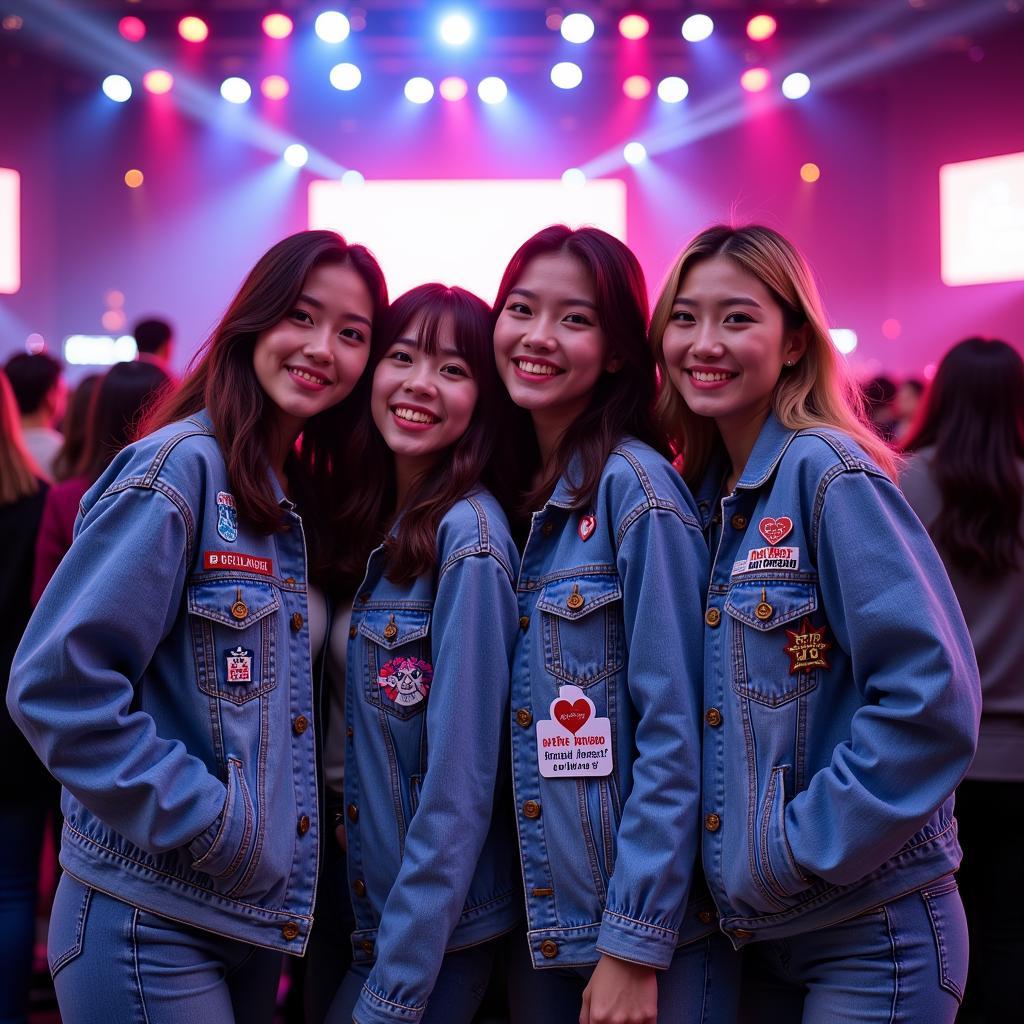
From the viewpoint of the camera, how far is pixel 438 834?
173 centimetres

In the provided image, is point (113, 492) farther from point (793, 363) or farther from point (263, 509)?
point (793, 363)

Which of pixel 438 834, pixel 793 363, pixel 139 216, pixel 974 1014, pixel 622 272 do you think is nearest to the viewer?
pixel 438 834

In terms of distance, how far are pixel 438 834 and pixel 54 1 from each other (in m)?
8.42

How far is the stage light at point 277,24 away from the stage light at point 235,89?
487mm

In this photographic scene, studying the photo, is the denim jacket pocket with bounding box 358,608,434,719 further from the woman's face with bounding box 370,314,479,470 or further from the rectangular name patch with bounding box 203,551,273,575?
the woman's face with bounding box 370,314,479,470

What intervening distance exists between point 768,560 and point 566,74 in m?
7.76

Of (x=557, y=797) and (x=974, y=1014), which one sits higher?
Answer: (x=557, y=797)

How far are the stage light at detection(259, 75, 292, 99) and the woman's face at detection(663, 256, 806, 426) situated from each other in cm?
769

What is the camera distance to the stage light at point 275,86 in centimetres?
875

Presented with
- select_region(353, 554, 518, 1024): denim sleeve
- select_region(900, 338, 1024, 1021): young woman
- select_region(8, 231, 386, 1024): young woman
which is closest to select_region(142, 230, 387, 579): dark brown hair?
select_region(8, 231, 386, 1024): young woman

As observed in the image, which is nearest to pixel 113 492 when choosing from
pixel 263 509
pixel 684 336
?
pixel 263 509

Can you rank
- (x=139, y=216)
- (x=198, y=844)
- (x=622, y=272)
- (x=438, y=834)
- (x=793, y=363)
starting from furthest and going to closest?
(x=139, y=216), (x=622, y=272), (x=793, y=363), (x=438, y=834), (x=198, y=844)

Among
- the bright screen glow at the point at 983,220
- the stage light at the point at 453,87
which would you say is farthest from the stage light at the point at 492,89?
the bright screen glow at the point at 983,220

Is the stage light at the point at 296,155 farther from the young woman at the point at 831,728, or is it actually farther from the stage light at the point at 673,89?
the young woman at the point at 831,728
